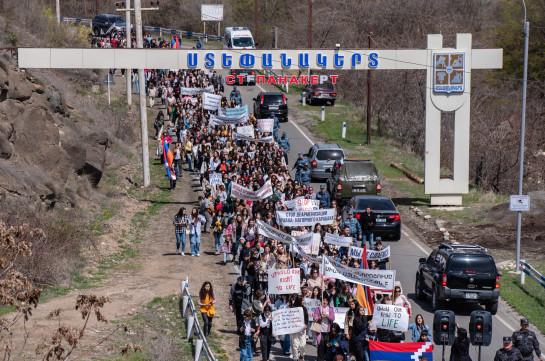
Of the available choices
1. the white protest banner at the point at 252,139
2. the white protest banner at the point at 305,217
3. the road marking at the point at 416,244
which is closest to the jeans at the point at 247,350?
the white protest banner at the point at 305,217

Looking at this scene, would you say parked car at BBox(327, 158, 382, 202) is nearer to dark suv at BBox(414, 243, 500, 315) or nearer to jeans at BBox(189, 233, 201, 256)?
jeans at BBox(189, 233, 201, 256)

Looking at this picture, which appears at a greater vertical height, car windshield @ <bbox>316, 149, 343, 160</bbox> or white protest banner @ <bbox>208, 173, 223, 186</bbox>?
car windshield @ <bbox>316, 149, 343, 160</bbox>

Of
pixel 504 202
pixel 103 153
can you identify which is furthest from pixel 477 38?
pixel 103 153

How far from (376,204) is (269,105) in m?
20.0

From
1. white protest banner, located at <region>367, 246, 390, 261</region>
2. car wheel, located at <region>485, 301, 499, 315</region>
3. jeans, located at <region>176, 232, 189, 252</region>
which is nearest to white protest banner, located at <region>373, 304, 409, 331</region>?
white protest banner, located at <region>367, 246, 390, 261</region>

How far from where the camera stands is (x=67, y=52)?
31.6 meters

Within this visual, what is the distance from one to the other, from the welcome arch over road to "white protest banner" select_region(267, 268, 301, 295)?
1451cm

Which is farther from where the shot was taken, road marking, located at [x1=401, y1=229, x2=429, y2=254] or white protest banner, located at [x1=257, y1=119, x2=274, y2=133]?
white protest banner, located at [x1=257, y1=119, x2=274, y2=133]

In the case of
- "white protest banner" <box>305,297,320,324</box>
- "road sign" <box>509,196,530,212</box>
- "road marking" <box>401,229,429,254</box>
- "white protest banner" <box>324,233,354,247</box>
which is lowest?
"road marking" <box>401,229,429,254</box>

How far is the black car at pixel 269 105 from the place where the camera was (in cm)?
4712

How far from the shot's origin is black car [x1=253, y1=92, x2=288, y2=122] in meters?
47.1

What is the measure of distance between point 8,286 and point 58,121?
22334 mm

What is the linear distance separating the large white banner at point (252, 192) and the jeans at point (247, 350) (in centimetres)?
1006

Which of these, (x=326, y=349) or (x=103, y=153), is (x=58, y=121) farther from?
(x=326, y=349)
